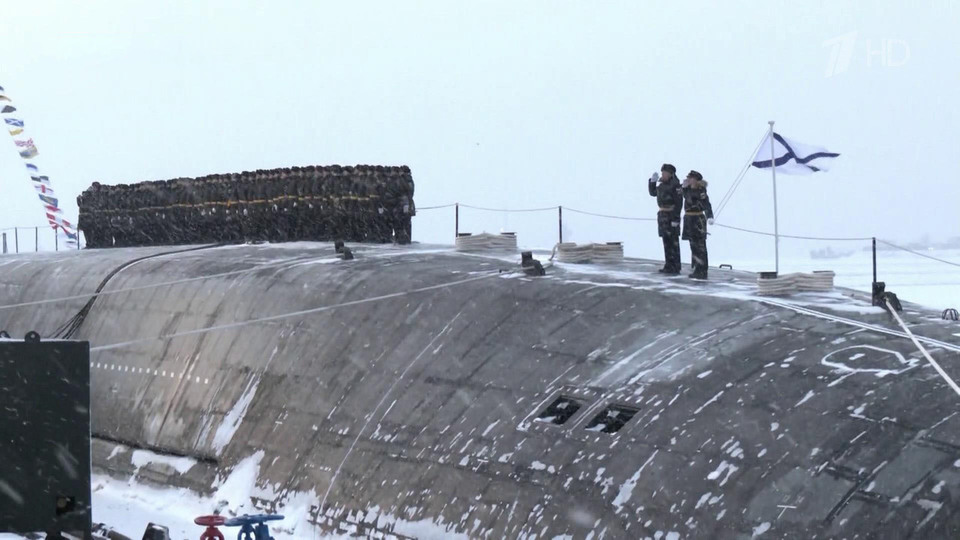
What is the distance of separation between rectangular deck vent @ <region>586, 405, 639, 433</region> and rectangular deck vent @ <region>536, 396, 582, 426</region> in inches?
10.6

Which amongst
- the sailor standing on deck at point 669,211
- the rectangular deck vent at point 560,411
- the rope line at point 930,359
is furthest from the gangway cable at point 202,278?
the rope line at point 930,359

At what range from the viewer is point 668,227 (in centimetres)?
1284

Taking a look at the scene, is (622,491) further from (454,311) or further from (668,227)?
(668,227)

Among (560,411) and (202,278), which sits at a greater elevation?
(202,278)

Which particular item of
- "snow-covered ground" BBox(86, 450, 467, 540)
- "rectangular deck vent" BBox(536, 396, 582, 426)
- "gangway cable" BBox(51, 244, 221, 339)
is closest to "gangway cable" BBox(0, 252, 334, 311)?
"gangway cable" BBox(51, 244, 221, 339)

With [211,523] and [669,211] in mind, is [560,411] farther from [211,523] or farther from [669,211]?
[669,211]

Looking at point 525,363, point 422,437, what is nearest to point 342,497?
point 422,437

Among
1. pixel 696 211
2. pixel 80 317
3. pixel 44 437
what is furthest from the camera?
pixel 80 317

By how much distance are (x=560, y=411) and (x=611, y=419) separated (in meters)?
0.51

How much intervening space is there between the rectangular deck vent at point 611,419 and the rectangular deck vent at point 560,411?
0.27 meters

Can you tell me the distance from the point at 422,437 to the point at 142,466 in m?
4.57

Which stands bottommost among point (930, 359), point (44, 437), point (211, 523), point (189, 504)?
point (189, 504)

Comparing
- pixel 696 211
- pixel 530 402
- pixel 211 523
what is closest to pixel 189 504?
pixel 211 523

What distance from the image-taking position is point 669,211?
1292cm
